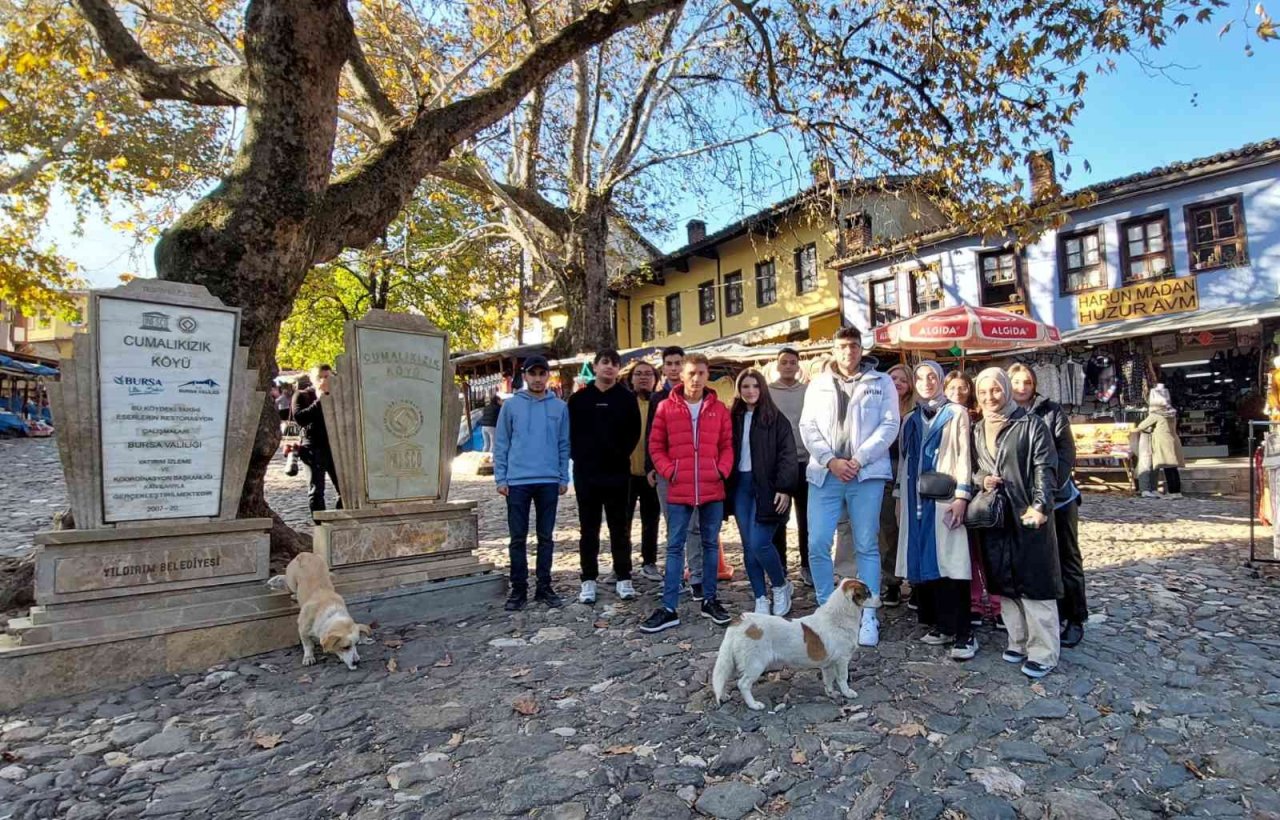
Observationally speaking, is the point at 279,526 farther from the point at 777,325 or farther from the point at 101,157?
the point at 777,325

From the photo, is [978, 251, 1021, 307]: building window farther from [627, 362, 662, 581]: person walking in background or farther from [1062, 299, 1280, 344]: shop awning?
[627, 362, 662, 581]: person walking in background

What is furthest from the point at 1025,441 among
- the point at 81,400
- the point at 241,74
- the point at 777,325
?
the point at 777,325

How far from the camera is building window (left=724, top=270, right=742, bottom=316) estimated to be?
25.4 metres

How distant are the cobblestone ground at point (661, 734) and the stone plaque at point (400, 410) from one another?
1.28m

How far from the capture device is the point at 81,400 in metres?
4.23

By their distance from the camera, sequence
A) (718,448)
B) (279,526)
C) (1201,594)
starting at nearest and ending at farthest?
1. (718,448)
2. (1201,594)
3. (279,526)

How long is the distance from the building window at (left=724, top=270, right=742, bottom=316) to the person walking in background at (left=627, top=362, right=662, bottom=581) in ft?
63.6

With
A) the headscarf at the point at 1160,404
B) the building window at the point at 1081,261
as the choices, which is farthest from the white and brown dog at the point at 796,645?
the building window at the point at 1081,261

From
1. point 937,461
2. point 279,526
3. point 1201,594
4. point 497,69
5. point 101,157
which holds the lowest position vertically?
point 1201,594

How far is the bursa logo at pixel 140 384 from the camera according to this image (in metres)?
4.36

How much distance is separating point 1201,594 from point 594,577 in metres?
4.87

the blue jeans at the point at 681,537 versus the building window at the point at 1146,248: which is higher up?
the building window at the point at 1146,248

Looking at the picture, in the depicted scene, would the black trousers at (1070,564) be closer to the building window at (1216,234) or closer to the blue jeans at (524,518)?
the blue jeans at (524,518)

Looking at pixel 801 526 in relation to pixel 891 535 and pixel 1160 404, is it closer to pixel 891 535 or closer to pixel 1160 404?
pixel 891 535
